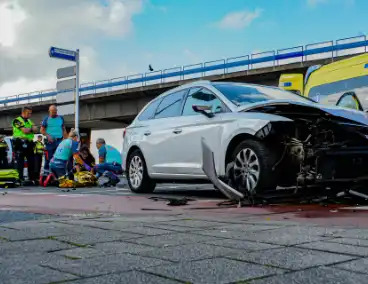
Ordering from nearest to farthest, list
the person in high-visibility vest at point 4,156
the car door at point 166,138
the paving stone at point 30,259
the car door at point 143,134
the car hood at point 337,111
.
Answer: the paving stone at point 30,259 → the car hood at point 337,111 → the car door at point 166,138 → the car door at point 143,134 → the person in high-visibility vest at point 4,156

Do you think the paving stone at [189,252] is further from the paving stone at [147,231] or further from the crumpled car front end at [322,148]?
the crumpled car front end at [322,148]

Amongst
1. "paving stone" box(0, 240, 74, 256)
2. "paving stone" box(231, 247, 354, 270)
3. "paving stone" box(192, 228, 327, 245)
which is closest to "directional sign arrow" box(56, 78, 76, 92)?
Answer: "paving stone" box(192, 228, 327, 245)

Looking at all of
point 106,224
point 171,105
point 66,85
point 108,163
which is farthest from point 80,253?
point 66,85

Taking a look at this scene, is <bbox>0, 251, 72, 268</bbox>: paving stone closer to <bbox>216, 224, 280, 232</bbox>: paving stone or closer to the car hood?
<bbox>216, 224, 280, 232</bbox>: paving stone

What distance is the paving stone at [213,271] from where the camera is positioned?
2.38m

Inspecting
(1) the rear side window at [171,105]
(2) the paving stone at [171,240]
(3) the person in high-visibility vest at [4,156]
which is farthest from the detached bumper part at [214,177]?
(3) the person in high-visibility vest at [4,156]

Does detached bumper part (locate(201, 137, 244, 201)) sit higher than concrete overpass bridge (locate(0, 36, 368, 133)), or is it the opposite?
concrete overpass bridge (locate(0, 36, 368, 133))

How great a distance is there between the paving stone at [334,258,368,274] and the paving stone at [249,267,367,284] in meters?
0.08

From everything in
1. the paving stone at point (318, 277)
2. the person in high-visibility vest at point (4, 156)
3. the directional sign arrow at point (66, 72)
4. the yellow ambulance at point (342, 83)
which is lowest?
the paving stone at point (318, 277)

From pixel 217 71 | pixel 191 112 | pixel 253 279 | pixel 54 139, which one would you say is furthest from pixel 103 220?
pixel 217 71

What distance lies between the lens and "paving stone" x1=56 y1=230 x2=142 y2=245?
3.46 meters

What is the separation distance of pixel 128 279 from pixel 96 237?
51.1 inches

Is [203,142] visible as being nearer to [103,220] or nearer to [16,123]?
[103,220]

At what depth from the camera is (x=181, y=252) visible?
3.01 metres
